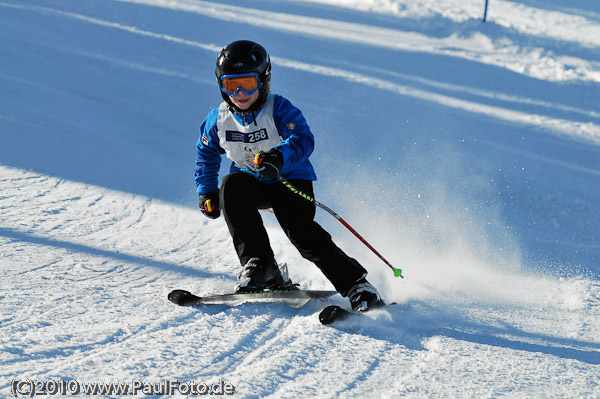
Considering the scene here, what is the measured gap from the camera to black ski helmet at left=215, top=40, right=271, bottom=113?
367 cm

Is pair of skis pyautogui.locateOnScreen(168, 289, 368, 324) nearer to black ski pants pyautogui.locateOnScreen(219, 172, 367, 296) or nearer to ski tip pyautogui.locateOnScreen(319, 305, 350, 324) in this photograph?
ski tip pyautogui.locateOnScreen(319, 305, 350, 324)

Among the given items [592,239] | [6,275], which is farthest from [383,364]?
[592,239]

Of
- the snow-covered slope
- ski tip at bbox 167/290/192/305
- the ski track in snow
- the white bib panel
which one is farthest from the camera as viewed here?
the ski track in snow

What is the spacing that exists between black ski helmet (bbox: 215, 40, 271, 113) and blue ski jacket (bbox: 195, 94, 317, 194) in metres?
0.09

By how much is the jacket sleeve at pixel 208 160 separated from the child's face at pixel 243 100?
0.95ft

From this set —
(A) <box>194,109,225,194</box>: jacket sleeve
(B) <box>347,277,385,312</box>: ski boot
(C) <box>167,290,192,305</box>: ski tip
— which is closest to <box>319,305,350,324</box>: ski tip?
(B) <box>347,277,385,312</box>: ski boot

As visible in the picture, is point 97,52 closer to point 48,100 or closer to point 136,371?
point 48,100

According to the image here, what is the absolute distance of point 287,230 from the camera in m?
3.80

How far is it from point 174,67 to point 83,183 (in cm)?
455

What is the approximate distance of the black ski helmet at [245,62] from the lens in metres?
3.67

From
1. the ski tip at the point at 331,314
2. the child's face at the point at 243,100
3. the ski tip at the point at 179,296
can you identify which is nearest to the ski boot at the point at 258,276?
the ski tip at the point at 179,296

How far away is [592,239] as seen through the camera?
5.76 m

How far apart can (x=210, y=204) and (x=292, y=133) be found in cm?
69

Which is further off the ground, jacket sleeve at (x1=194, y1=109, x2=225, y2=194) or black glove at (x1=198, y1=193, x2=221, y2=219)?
jacket sleeve at (x1=194, y1=109, x2=225, y2=194)
